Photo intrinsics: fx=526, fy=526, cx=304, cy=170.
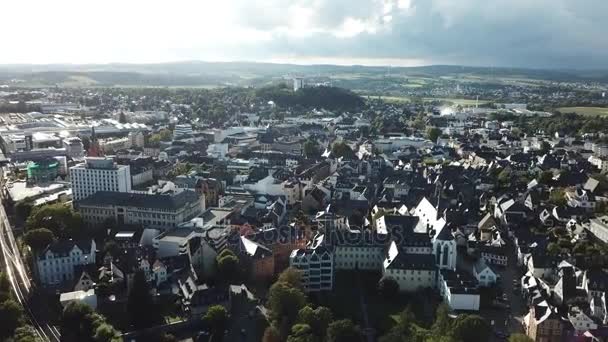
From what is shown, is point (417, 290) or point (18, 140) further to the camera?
point (18, 140)

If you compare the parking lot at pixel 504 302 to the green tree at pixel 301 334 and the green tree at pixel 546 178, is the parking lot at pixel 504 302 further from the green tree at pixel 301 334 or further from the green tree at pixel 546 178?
the green tree at pixel 546 178

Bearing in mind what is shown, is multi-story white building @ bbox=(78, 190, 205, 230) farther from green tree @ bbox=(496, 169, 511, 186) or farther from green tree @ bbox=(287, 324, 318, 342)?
green tree @ bbox=(496, 169, 511, 186)

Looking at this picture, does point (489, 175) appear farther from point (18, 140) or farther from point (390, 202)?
point (18, 140)

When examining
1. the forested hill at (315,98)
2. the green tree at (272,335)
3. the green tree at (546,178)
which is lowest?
the green tree at (272,335)

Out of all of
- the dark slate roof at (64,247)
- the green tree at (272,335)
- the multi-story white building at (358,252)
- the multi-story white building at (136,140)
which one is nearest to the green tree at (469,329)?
the green tree at (272,335)

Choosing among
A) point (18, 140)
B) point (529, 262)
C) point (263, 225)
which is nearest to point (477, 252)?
point (529, 262)

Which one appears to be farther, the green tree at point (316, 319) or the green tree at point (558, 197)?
the green tree at point (558, 197)

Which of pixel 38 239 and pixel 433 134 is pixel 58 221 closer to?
pixel 38 239

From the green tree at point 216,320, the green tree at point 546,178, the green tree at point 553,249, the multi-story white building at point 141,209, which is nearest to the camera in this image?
the green tree at point 216,320
